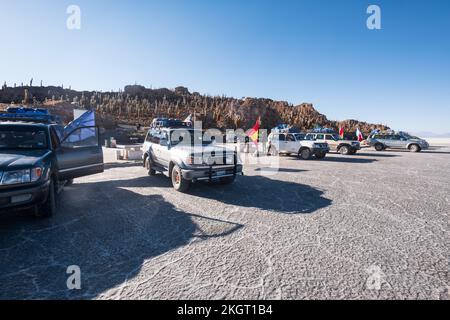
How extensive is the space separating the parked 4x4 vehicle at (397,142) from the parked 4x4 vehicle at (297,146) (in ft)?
36.7

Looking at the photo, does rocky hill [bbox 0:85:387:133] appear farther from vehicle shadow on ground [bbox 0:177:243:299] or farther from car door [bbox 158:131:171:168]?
vehicle shadow on ground [bbox 0:177:243:299]

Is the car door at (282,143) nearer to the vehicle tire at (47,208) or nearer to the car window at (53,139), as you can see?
the car window at (53,139)

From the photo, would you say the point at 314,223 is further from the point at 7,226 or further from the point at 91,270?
the point at 7,226

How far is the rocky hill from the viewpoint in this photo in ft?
174

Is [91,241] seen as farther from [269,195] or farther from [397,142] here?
[397,142]

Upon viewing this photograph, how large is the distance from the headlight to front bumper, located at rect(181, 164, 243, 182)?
3.28 m

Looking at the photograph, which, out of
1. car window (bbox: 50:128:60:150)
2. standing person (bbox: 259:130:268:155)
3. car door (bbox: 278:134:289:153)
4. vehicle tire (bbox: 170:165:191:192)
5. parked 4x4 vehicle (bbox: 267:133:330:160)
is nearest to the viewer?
car window (bbox: 50:128:60:150)

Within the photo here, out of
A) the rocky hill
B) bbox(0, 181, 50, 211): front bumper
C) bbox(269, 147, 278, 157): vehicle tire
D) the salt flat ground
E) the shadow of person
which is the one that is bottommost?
the salt flat ground

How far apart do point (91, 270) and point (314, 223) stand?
382cm

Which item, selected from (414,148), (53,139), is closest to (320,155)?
(414,148)

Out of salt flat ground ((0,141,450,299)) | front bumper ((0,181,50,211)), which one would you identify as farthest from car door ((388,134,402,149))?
front bumper ((0,181,50,211))

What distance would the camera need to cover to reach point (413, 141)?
2308 centimetres

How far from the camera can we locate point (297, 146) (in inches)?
643
